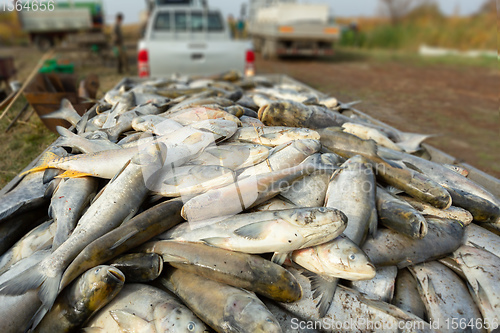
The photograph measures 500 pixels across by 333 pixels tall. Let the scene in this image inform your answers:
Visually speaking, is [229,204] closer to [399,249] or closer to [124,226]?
[124,226]

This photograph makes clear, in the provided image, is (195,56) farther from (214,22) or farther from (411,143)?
(411,143)

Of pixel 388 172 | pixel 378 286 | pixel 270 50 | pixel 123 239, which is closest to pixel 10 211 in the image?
pixel 123 239

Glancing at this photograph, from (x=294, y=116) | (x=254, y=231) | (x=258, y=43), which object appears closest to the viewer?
(x=254, y=231)

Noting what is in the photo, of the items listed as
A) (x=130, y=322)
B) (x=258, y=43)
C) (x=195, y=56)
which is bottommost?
(x=130, y=322)

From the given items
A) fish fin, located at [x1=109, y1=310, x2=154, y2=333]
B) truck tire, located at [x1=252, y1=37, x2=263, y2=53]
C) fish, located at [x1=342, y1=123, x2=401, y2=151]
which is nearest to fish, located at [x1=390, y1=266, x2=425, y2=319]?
fish fin, located at [x1=109, y1=310, x2=154, y2=333]

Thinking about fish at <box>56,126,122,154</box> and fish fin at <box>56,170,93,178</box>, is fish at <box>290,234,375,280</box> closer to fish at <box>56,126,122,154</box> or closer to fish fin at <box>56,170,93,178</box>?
fish fin at <box>56,170,93,178</box>

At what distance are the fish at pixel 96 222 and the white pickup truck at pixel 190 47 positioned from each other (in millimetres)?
5016

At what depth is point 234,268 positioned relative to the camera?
2180mm

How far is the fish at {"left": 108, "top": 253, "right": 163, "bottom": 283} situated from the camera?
220 centimetres

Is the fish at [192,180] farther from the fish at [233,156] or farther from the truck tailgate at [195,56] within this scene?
the truck tailgate at [195,56]

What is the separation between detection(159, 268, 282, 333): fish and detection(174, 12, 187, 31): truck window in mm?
7341

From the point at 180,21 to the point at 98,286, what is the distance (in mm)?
7612

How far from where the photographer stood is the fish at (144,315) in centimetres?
196

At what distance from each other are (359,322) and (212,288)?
0.97 m
